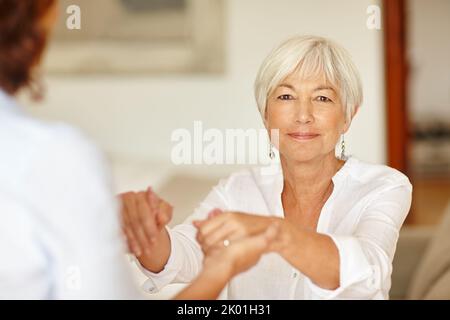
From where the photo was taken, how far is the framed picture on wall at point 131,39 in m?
0.83

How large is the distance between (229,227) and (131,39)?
0.48m

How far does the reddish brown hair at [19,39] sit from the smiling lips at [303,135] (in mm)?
255

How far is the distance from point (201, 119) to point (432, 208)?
9.82ft

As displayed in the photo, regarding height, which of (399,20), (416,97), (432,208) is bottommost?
(432,208)

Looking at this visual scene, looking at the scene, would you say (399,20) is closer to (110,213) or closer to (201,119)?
(201,119)

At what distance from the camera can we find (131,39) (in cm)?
108

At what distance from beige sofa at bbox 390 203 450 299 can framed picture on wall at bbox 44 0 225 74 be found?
1.61 feet

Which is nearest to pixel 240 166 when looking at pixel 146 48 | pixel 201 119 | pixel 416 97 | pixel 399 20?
pixel 201 119

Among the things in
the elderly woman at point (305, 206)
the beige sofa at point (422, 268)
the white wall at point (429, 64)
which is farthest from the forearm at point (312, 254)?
the white wall at point (429, 64)

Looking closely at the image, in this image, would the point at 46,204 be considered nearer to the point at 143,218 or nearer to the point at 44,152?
the point at 44,152

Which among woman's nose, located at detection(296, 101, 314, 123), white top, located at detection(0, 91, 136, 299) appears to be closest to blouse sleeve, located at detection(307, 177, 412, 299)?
woman's nose, located at detection(296, 101, 314, 123)

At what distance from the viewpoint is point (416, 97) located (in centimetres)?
598

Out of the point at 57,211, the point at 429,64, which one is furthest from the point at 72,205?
the point at 429,64

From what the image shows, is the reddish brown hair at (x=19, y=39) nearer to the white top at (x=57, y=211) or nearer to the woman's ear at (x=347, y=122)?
the white top at (x=57, y=211)
